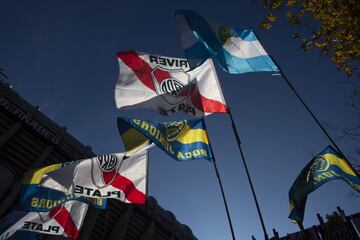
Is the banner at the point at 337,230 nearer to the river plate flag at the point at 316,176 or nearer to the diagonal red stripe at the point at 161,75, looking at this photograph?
the river plate flag at the point at 316,176

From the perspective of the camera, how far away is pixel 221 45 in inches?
320

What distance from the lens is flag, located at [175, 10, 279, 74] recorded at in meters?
7.54

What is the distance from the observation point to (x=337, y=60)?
315 inches

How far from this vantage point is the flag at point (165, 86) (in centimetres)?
752

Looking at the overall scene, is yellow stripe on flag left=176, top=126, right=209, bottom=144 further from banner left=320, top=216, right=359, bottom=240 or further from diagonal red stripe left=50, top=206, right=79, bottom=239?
banner left=320, top=216, right=359, bottom=240

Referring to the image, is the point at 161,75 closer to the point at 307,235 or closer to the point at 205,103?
the point at 205,103

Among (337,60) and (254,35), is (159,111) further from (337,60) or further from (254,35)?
(337,60)

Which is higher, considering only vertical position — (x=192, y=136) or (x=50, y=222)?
(x=192, y=136)

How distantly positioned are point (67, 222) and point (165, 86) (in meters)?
6.45

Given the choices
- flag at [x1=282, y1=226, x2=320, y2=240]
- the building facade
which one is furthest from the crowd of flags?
flag at [x1=282, y1=226, x2=320, y2=240]

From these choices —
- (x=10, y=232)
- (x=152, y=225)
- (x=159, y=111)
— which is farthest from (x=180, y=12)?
(x=152, y=225)

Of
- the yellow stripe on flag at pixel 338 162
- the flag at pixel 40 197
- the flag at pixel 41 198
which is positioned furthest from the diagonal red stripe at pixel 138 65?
the yellow stripe on flag at pixel 338 162

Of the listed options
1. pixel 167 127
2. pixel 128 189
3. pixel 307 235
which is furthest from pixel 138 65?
pixel 307 235

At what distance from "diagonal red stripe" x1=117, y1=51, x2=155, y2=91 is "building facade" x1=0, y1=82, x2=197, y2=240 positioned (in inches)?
341
